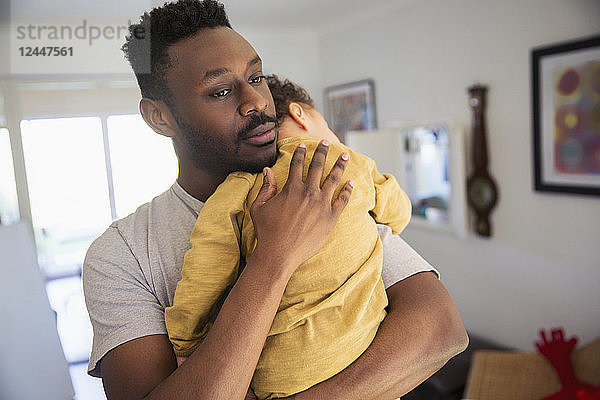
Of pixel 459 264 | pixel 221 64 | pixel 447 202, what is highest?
pixel 221 64

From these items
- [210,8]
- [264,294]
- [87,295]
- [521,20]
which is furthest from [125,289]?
[521,20]

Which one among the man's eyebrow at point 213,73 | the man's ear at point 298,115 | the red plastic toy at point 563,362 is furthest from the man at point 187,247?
the red plastic toy at point 563,362

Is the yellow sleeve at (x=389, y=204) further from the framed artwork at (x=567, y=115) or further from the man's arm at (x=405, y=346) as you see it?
the framed artwork at (x=567, y=115)

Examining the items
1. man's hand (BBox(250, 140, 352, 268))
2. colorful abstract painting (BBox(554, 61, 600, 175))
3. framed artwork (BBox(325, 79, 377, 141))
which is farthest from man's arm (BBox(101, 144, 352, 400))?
framed artwork (BBox(325, 79, 377, 141))

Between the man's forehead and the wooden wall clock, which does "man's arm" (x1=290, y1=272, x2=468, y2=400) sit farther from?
the wooden wall clock

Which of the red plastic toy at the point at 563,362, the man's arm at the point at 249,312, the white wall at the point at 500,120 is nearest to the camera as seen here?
the man's arm at the point at 249,312

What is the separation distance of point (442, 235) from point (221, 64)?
1.84 meters

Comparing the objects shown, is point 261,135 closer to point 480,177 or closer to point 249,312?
point 249,312

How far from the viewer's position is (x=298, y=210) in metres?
0.46

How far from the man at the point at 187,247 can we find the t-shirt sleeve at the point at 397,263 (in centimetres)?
4

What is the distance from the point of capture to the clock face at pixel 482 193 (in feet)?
6.25

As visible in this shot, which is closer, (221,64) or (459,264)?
(221,64)

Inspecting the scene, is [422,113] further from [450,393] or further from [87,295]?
[87,295]

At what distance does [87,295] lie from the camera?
1.60ft
